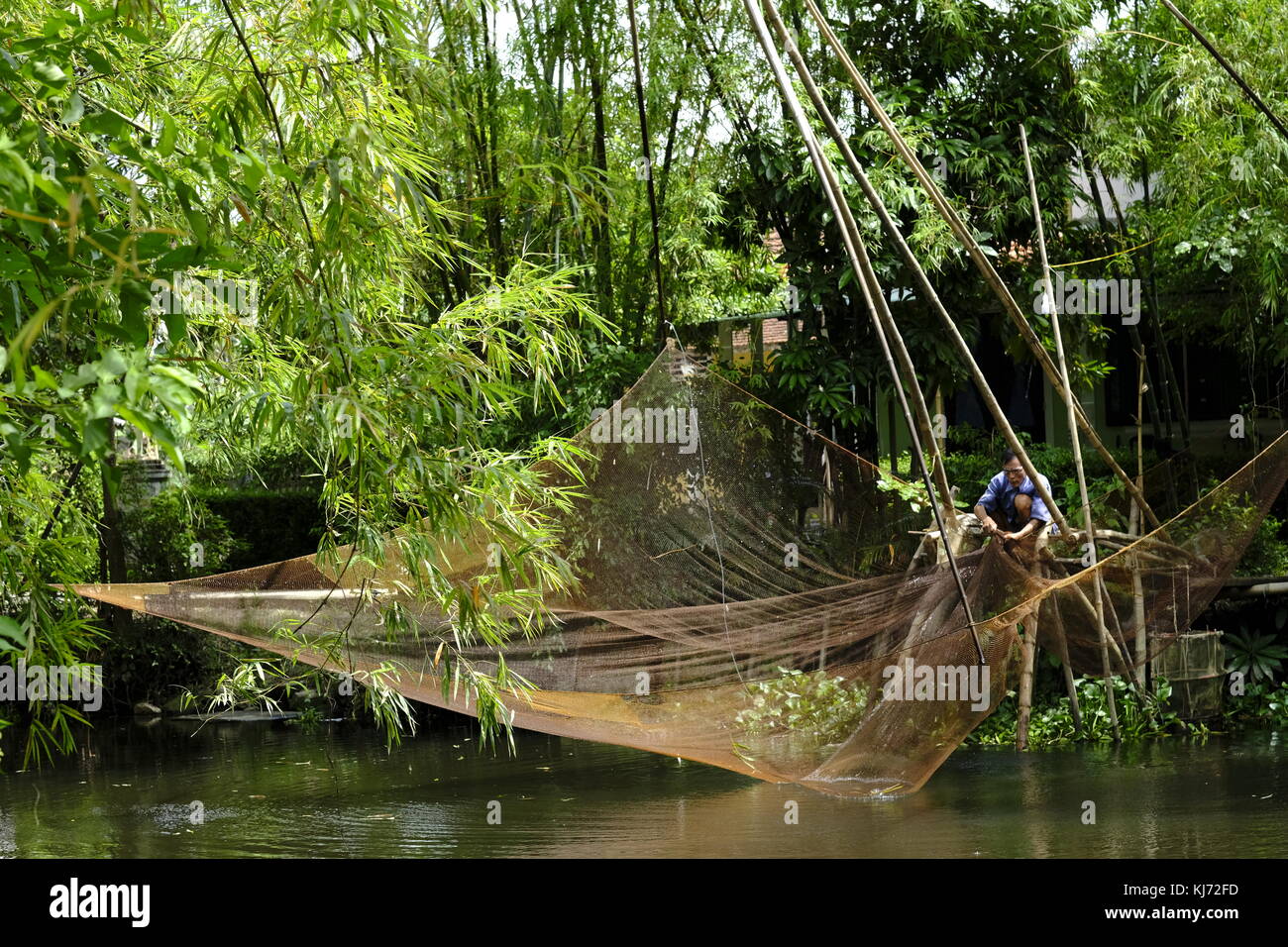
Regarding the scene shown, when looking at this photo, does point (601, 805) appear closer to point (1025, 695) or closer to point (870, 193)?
point (1025, 695)

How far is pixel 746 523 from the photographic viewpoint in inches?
166

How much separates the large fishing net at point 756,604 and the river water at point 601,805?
18.8 inches

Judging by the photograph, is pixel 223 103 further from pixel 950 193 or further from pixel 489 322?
pixel 950 193

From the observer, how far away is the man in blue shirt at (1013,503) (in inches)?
189

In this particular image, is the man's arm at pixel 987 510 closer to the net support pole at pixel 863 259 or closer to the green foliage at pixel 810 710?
the green foliage at pixel 810 710

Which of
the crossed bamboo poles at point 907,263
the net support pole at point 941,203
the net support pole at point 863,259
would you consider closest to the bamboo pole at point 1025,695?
the crossed bamboo poles at point 907,263

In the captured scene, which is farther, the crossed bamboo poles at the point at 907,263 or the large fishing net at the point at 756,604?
the large fishing net at the point at 756,604

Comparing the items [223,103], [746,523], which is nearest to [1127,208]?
[746,523]

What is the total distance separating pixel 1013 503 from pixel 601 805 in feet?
6.63

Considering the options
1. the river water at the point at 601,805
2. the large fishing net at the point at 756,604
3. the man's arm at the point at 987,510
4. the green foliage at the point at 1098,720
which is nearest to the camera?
the large fishing net at the point at 756,604

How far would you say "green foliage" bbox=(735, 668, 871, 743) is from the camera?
376 cm

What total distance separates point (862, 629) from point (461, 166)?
2.96 meters

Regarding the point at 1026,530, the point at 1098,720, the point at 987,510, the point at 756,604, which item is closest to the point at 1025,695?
the point at 1098,720

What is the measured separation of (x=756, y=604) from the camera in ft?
13.4
